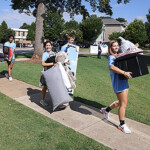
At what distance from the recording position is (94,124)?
3.88 m

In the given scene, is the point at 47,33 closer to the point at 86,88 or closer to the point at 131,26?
the point at 131,26

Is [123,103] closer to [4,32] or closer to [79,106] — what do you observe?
[79,106]

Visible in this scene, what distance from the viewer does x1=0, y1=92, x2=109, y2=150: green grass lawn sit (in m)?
2.99

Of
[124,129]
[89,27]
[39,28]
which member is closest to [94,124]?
[124,129]

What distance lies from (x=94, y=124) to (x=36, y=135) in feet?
4.16

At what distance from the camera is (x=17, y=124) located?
3709mm

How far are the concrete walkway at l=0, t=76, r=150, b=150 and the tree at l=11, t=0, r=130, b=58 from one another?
359 inches

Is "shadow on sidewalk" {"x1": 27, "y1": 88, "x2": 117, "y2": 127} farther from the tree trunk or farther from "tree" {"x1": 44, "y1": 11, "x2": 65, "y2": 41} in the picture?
"tree" {"x1": 44, "y1": 11, "x2": 65, "y2": 41}

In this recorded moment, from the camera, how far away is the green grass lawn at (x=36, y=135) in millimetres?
2992

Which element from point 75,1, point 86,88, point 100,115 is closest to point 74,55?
point 86,88

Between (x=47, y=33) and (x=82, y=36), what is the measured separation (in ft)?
39.4

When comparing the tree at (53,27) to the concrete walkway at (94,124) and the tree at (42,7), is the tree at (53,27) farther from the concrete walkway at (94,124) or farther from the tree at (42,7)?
the concrete walkway at (94,124)

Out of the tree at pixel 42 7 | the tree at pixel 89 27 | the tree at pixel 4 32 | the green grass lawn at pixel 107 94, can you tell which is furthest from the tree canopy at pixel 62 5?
the tree at pixel 4 32

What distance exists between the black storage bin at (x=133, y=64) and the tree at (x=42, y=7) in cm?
1166
